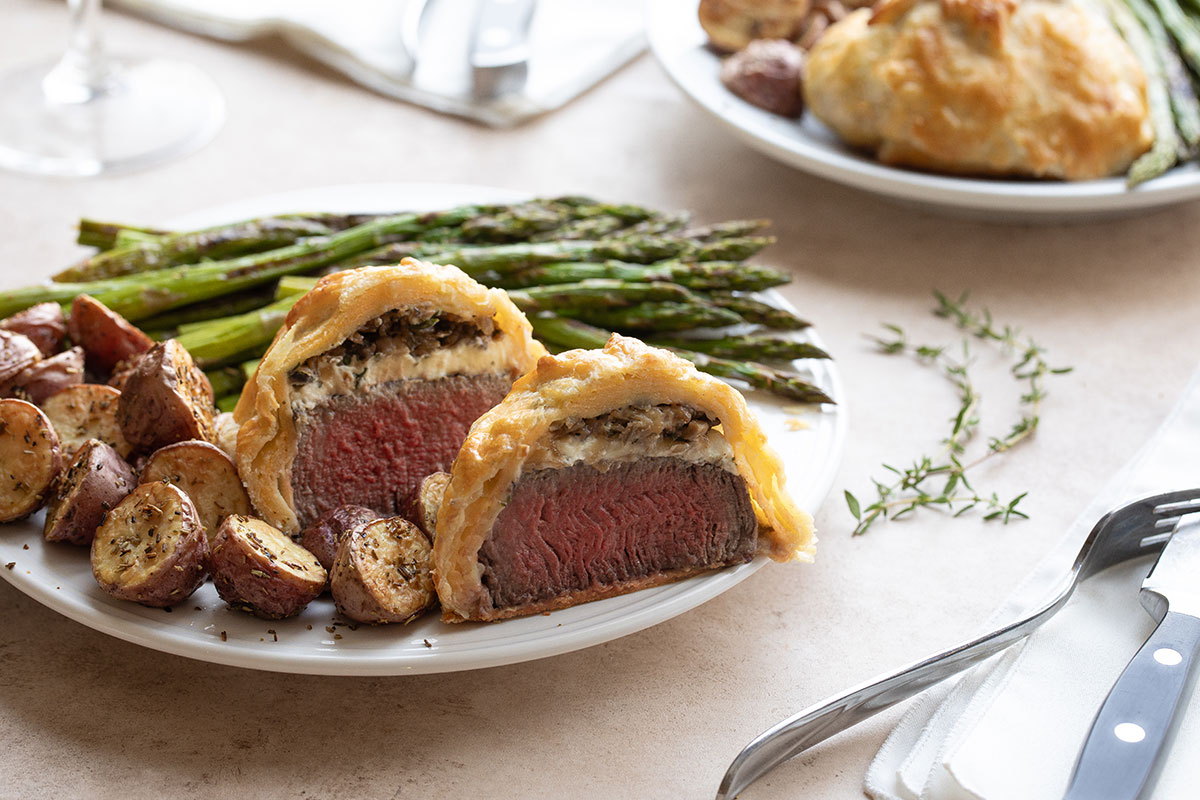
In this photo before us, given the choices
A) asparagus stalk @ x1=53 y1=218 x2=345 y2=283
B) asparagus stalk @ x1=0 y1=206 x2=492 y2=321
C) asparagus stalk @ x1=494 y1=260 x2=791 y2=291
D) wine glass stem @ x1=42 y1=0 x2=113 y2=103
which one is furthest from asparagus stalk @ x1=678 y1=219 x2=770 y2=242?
wine glass stem @ x1=42 y1=0 x2=113 y2=103

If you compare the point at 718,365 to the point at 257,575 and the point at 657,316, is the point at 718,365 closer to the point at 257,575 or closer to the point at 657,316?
the point at 657,316

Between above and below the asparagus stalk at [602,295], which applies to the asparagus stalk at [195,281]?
below

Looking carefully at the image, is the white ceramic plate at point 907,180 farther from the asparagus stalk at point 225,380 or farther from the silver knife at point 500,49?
the asparagus stalk at point 225,380

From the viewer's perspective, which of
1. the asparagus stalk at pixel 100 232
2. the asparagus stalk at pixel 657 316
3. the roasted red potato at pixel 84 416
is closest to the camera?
the roasted red potato at pixel 84 416

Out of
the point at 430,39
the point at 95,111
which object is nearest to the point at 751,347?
the point at 430,39

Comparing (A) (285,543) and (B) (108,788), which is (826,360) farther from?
(B) (108,788)

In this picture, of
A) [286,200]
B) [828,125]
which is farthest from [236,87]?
[828,125]

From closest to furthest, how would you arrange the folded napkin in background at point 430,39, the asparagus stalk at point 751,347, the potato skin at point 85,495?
1. the potato skin at point 85,495
2. the asparagus stalk at point 751,347
3. the folded napkin in background at point 430,39

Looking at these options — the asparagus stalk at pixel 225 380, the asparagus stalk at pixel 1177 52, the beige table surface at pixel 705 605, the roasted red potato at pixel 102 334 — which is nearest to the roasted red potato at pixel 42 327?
the roasted red potato at pixel 102 334

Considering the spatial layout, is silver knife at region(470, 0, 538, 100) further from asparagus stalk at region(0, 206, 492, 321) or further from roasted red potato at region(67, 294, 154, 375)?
roasted red potato at region(67, 294, 154, 375)

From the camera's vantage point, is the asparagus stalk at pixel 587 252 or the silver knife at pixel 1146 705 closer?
the silver knife at pixel 1146 705
